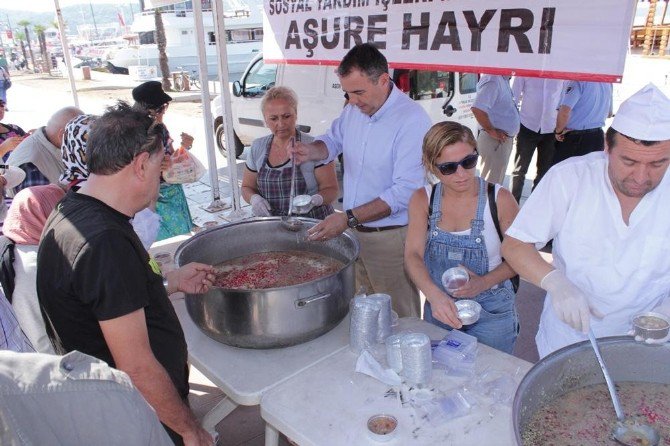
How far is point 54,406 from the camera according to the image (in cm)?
78

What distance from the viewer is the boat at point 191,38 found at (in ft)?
88.4

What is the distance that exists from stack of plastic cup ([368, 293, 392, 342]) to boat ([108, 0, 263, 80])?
26.0 metres

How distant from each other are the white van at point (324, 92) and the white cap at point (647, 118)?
4.43m

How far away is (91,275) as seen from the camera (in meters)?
1.29

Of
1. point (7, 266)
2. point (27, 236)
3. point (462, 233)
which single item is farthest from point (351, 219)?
point (7, 266)

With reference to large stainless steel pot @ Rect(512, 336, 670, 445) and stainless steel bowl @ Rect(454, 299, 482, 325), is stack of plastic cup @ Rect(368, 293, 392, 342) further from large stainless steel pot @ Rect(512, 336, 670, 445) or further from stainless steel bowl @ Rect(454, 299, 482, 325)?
large stainless steel pot @ Rect(512, 336, 670, 445)

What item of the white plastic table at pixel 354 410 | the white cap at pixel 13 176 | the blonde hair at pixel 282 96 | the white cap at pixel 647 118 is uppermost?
the white cap at pixel 647 118

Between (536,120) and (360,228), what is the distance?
2995 mm

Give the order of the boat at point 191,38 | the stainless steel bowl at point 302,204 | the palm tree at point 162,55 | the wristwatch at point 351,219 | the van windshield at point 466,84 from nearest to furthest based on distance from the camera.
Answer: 1. the wristwatch at point 351,219
2. the stainless steel bowl at point 302,204
3. the van windshield at point 466,84
4. the palm tree at point 162,55
5. the boat at point 191,38

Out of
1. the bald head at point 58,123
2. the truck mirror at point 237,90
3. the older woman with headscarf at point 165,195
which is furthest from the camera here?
the truck mirror at point 237,90

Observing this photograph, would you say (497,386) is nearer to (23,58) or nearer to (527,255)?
(527,255)

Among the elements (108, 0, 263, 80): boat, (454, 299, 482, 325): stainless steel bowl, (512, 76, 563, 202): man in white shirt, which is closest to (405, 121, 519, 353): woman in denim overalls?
(454, 299, 482, 325): stainless steel bowl

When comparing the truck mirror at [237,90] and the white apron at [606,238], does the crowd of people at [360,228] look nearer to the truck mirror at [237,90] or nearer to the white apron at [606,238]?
the white apron at [606,238]

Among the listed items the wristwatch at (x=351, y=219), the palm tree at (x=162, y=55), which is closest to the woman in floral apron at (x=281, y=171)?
the wristwatch at (x=351, y=219)
